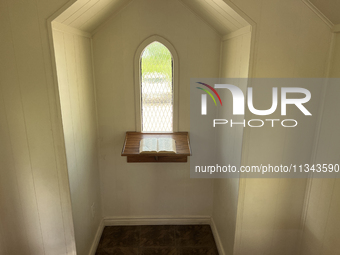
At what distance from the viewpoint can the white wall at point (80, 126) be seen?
199 centimetres

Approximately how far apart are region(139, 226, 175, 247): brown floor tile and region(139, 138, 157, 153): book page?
3.75 feet

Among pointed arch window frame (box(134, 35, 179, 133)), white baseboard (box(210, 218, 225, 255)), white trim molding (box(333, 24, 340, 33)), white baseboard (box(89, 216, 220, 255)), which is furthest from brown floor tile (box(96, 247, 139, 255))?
white trim molding (box(333, 24, 340, 33))

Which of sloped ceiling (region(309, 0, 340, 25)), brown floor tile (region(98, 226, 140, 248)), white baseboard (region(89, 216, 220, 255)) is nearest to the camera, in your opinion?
sloped ceiling (region(309, 0, 340, 25))

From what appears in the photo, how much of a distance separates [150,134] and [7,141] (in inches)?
53.4

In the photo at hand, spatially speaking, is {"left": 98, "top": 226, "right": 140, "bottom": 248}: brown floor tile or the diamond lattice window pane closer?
the diamond lattice window pane

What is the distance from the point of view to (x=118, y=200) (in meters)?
3.12

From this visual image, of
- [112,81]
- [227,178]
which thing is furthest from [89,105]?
[227,178]

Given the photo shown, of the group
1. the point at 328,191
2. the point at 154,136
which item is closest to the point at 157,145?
the point at 154,136

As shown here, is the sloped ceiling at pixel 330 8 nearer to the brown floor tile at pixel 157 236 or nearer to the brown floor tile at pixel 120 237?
the brown floor tile at pixel 157 236

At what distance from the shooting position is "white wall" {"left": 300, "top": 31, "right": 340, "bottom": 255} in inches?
73.9

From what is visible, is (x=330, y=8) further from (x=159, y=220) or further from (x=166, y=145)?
(x=159, y=220)

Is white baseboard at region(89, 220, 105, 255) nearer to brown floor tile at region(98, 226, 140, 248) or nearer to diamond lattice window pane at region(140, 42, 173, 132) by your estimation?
brown floor tile at region(98, 226, 140, 248)

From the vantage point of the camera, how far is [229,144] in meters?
2.46

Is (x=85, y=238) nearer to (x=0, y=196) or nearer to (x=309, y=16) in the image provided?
(x=0, y=196)
